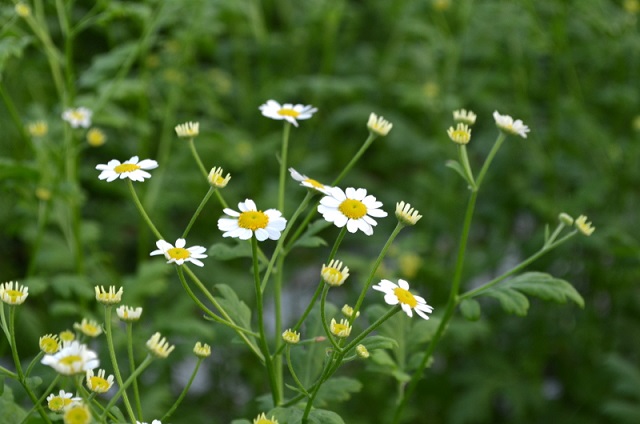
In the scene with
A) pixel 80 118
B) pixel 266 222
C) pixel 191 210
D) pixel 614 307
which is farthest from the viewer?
pixel 191 210

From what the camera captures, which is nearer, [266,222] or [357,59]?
[266,222]

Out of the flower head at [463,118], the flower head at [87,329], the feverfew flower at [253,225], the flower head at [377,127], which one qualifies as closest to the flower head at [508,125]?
the flower head at [463,118]

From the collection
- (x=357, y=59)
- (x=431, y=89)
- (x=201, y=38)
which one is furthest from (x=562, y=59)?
(x=201, y=38)

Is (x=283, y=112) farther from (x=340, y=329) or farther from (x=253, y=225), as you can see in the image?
(x=340, y=329)

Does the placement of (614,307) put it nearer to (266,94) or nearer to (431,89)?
(431,89)

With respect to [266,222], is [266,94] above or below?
below

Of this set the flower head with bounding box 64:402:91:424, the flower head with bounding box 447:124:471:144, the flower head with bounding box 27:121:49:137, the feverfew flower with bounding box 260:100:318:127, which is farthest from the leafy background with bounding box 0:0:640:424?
the flower head with bounding box 64:402:91:424

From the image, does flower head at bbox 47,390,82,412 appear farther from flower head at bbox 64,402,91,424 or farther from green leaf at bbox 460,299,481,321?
green leaf at bbox 460,299,481,321
